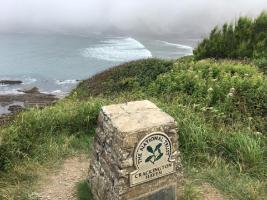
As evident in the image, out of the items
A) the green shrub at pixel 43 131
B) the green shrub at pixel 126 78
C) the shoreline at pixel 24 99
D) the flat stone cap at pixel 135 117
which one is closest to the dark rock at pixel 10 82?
the shoreline at pixel 24 99

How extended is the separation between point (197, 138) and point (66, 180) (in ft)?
7.63

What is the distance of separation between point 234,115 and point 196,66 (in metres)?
4.51

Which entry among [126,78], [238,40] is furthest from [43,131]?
[238,40]

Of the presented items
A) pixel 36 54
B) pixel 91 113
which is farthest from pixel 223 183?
pixel 36 54

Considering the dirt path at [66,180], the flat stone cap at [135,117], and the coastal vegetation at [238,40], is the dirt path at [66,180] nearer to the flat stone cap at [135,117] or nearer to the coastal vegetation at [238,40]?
the flat stone cap at [135,117]

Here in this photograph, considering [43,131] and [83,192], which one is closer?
[83,192]

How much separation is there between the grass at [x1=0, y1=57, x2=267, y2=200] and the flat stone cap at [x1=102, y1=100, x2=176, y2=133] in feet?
4.11

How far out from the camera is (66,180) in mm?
5980

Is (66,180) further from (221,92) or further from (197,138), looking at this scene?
(221,92)

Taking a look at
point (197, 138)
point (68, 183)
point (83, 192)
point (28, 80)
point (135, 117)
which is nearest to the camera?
point (135, 117)

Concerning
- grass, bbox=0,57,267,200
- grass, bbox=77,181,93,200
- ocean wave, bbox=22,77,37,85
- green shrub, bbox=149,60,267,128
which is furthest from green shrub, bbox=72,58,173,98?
ocean wave, bbox=22,77,37,85

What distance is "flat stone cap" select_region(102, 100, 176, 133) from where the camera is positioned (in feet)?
15.5

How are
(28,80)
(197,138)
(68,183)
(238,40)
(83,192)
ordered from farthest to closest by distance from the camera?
(28,80) < (238,40) < (197,138) < (68,183) < (83,192)

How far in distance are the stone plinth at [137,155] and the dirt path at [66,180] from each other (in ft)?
2.25
